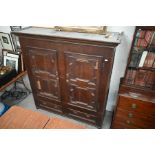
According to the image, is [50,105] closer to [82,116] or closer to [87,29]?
[82,116]

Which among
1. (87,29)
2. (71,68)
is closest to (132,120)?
(71,68)

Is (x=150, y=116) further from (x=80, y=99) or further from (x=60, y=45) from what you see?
(x=60, y=45)

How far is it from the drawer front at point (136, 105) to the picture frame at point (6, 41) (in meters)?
2.12

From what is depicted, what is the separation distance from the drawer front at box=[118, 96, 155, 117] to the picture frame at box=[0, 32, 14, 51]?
6.96 feet

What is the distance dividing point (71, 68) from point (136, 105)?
0.87 m

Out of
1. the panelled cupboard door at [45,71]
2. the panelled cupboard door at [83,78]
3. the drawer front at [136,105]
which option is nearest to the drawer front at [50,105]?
the panelled cupboard door at [45,71]

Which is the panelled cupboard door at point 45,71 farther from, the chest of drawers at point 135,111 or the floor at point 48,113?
the chest of drawers at point 135,111

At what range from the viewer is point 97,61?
56.7 inches

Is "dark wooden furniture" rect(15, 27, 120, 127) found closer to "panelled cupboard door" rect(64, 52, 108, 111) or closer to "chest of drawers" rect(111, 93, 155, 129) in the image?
"panelled cupboard door" rect(64, 52, 108, 111)

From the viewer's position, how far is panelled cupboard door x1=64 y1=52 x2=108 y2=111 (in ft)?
4.84

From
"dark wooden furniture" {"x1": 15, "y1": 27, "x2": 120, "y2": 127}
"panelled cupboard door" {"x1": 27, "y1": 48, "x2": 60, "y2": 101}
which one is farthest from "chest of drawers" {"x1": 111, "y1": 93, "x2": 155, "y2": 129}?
"panelled cupboard door" {"x1": 27, "y1": 48, "x2": 60, "y2": 101}

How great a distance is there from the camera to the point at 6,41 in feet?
8.03

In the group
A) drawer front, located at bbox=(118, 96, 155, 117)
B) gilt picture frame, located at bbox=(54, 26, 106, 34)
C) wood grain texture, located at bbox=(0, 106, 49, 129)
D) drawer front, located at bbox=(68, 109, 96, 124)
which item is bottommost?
drawer front, located at bbox=(68, 109, 96, 124)

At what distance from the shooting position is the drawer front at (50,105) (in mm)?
2202
